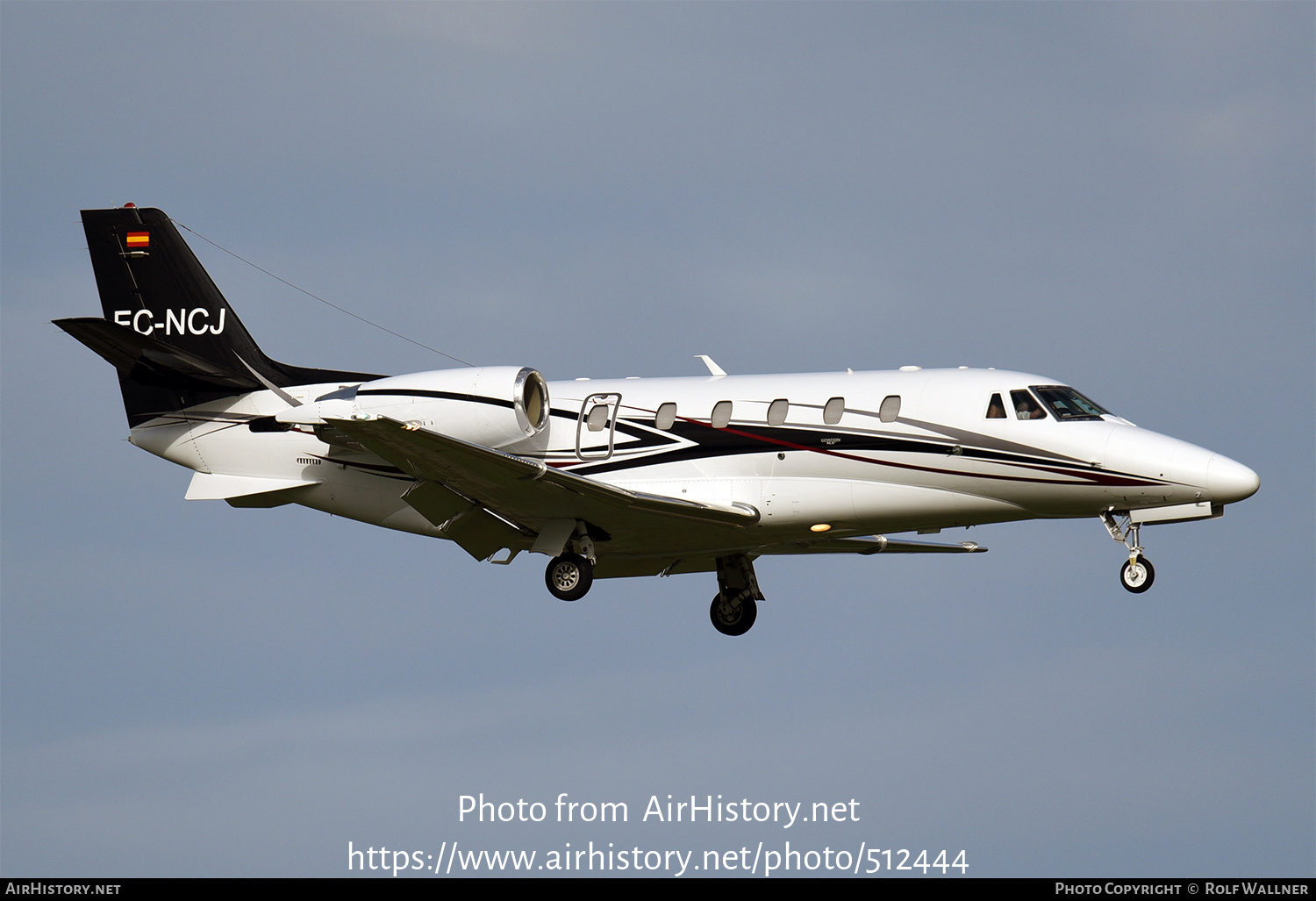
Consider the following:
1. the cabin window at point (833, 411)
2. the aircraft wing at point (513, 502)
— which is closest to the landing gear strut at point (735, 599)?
the aircraft wing at point (513, 502)

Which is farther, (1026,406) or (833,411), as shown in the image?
(833,411)

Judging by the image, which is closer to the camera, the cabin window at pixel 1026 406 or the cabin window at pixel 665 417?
the cabin window at pixel 1026 406

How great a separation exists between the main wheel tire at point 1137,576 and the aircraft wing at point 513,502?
17.6 ft

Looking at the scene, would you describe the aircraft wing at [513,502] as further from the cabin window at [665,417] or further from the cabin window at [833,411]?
the cabin window at [833,411]

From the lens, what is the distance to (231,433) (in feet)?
83.3

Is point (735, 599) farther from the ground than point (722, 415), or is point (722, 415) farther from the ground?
point (722, 415)

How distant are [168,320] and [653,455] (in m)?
9.66

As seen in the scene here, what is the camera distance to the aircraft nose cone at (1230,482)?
2072cm

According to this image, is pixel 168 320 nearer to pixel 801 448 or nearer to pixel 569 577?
pixel 569 577

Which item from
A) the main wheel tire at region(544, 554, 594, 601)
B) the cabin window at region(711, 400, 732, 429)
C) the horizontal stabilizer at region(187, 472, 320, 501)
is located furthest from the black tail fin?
the cabin window at region(711, 400, 732, 429)

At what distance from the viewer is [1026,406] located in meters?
21.9

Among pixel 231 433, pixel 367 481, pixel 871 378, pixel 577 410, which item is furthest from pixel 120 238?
pixel 871 378

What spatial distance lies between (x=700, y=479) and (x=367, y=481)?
588cm

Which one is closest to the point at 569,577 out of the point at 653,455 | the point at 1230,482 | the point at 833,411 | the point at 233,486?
the point at 653,455
